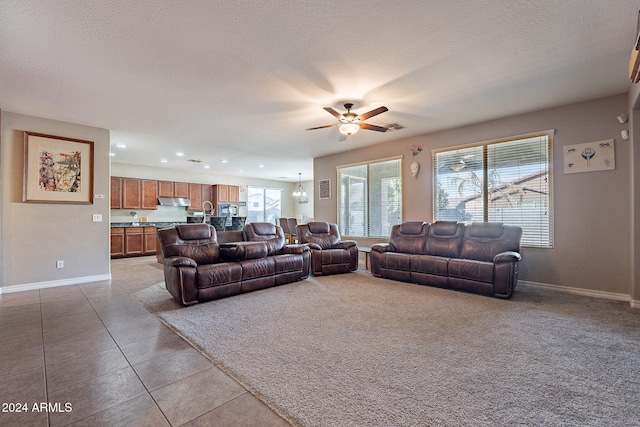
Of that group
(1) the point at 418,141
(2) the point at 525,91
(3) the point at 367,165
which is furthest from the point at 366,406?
(3) the point at 367,165

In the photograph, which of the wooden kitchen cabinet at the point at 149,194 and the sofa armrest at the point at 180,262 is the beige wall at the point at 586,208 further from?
the wooden kitchen cabinet at the point at 149,194

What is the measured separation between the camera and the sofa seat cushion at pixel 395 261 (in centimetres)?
462

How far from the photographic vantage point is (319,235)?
5.73 meters

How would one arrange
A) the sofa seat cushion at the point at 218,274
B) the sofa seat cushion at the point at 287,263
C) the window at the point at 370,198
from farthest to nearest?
the window at the point at 370,198 → the sofa seat cushion at the point at 287,263 → the sofa seat cushion at the point at 218,274

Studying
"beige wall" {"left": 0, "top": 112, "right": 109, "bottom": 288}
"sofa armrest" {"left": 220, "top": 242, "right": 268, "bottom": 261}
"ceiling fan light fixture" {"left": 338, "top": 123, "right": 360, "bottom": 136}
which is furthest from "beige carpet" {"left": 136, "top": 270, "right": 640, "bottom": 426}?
"ceiling fan light fixture" {"left": 338, "top": 123, "right": 360, "bottom": 136}

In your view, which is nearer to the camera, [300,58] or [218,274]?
[300,58]

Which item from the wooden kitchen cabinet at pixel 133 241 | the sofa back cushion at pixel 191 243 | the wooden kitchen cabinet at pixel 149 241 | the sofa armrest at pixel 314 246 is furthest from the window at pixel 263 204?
the sofa back cushion at pixel 191 243

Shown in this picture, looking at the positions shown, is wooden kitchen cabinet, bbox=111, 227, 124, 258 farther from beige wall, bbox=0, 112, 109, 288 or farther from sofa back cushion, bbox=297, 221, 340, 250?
sofa back cushion, bbox=297, 221, 340, 250

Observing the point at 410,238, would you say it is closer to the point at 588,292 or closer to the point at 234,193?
the point at 588,292

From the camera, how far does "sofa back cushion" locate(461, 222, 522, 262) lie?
417 cm

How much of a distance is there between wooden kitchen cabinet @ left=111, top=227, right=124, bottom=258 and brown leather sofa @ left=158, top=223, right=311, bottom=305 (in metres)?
4.60

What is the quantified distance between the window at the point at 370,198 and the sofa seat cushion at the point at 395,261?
128 cm

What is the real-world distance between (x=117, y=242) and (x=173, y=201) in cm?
197

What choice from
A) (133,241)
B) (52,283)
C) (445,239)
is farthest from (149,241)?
(445,239)
